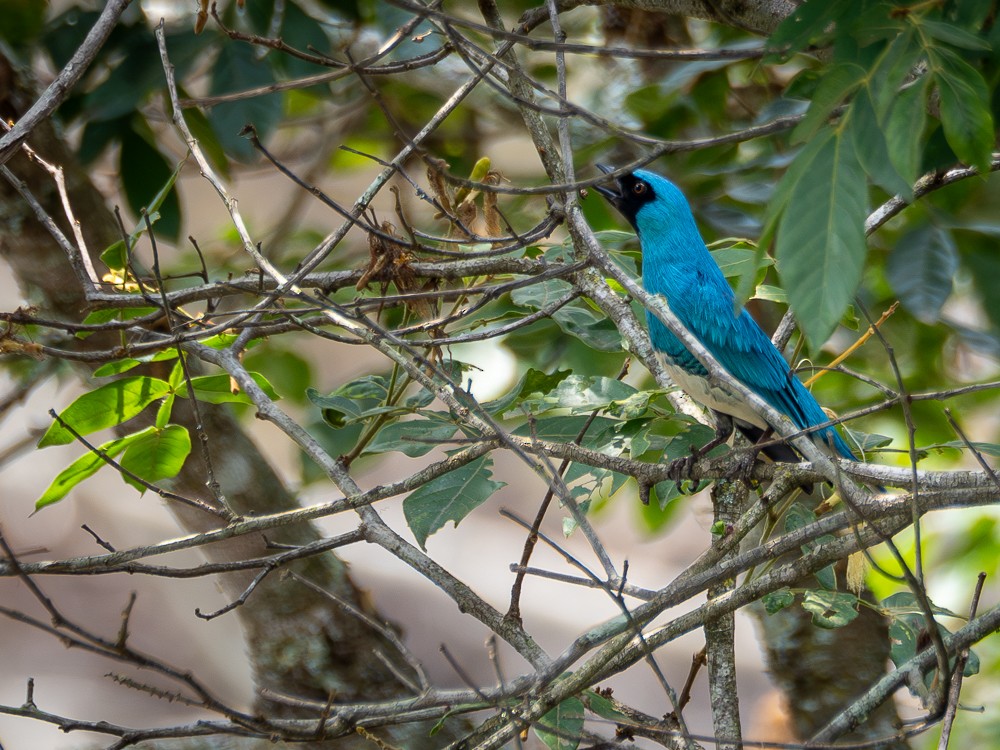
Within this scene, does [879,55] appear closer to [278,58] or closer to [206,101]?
[206,101]

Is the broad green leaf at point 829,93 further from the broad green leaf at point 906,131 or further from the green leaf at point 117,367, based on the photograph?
the green leaf at point 117,367

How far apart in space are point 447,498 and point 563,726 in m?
0.57

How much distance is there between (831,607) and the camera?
2299 millimetres

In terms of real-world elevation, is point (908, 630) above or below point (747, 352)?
below

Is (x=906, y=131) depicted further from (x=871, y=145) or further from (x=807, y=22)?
(x=807, y=22)

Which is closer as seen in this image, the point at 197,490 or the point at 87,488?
the point at 197,490

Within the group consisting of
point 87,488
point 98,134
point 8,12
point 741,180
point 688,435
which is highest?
point 87,488

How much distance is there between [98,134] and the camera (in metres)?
3.72

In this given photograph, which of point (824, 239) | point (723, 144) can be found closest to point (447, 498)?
point (723, 144)

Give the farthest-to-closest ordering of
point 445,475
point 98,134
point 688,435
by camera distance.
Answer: point 98,134 → point 688,435 → point 445,475

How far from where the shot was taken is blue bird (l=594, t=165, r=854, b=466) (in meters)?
2.95

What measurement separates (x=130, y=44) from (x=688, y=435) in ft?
8.29

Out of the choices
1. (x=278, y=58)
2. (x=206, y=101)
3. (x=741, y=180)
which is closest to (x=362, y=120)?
(x=278, y=58)

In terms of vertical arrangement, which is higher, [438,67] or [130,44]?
[438,67]
